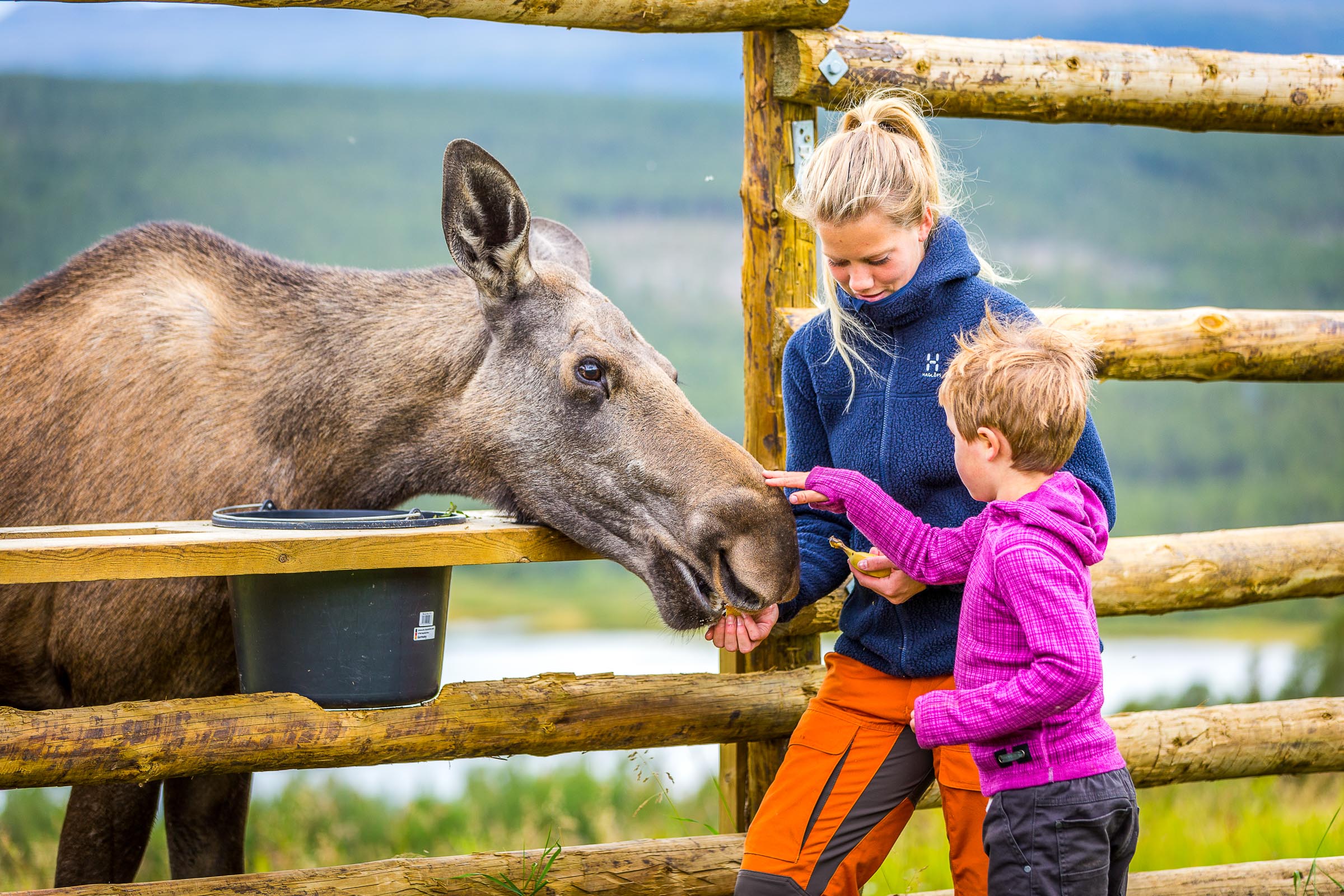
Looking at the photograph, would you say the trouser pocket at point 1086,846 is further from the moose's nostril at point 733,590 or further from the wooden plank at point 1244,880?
the wooden plank at point 1244,880

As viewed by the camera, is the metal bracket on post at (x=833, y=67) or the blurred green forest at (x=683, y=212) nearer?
the metal bracket on post at (x=833, y=67)

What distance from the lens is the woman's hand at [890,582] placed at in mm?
2365

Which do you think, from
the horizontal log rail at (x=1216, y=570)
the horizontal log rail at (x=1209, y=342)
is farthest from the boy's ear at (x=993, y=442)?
the horizontal log rail at (x=1216, y=570)

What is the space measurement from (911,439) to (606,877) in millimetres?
1500

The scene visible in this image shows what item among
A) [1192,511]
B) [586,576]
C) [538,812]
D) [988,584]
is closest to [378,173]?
[586,576]

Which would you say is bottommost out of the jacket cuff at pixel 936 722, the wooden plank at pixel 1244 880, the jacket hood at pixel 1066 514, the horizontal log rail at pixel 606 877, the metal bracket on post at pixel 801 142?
the wooden plank at pixel 1244 880

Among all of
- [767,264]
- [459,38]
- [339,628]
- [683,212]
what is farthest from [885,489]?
[459,38]

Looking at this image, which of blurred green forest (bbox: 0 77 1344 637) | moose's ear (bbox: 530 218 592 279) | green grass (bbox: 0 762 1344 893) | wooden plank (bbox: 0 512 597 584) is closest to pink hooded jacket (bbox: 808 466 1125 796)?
wooden plank (bbox: 0 512 597 584)

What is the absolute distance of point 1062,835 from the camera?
195cm

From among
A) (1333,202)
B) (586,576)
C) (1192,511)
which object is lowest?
(586,576)

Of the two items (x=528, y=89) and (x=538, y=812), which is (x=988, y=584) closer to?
(x=538, y=812)

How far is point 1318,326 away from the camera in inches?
147

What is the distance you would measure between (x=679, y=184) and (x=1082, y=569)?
23708 millimetres

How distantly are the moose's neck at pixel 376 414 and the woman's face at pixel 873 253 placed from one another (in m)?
1.04
